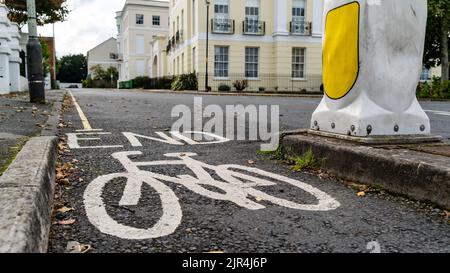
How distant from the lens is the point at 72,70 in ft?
358

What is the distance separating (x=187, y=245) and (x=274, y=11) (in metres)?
30.7

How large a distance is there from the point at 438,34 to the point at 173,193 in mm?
31482

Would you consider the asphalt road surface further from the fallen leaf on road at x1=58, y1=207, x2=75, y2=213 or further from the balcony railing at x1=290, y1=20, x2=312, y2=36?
the balcony railing at x1=290, y1=20, x2=312, y2=36

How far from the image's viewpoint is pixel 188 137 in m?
6.17

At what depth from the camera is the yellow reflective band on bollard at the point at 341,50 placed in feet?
12.5

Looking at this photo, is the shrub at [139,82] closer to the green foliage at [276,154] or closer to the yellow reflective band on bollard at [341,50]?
the green foliage at [276,154]

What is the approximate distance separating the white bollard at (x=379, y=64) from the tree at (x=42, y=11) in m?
31.6

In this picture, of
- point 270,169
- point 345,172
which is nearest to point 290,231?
point 345,172

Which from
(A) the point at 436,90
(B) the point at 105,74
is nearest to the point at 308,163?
(A) the point at 436,90

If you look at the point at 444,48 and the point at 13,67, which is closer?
the point at 13,67

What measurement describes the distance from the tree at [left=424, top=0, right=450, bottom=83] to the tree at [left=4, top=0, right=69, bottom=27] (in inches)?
1014

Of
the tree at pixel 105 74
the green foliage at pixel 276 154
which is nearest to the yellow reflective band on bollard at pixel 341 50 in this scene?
the green foliage at pixel 276 154

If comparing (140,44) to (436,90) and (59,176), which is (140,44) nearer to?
(436,90)
